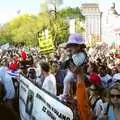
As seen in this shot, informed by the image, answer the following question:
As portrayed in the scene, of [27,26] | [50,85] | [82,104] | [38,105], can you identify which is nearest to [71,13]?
[27,26]

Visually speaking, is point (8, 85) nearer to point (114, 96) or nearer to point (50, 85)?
point (50, 85)

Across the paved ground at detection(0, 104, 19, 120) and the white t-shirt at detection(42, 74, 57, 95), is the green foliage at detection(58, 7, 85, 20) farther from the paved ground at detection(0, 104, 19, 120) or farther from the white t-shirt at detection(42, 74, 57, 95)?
the paved ground at detection(0, 104, 19, 120)

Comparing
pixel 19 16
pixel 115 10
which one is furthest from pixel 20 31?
pixel 115 10

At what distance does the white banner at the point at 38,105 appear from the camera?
6807 mm

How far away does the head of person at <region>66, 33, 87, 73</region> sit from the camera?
785 cm

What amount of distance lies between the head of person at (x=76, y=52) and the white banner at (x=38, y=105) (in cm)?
54

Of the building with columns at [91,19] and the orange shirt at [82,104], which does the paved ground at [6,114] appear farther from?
the building with columns at [91,19]

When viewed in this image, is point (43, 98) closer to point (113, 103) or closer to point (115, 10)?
point (113, 103)

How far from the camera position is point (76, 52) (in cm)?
812

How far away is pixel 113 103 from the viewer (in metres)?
7.73

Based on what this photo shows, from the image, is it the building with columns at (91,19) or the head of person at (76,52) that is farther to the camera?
the building with columns at (91,19)

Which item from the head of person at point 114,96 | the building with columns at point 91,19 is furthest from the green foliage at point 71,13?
the head of person at point 114,96

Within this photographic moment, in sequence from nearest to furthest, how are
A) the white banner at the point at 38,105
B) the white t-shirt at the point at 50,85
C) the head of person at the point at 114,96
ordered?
the white banner at the point at 38,105
the head of person at the point at 114,96
the white t-shirt at the point at 50,85

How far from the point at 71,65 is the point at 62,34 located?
93.4m
